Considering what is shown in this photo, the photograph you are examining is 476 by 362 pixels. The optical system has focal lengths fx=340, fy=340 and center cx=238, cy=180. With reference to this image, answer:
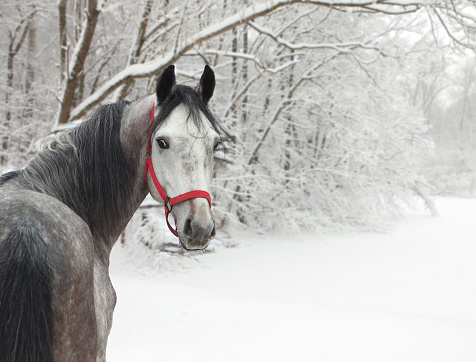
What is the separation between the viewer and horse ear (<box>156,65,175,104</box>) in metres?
1.49

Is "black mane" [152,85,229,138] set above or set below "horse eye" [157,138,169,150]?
above

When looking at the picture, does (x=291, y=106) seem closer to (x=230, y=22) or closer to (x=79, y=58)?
(x=230, y=22)

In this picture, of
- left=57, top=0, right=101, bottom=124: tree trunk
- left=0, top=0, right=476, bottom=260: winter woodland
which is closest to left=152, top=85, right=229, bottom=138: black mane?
left=57, top=0, right=101, bottom=124: tree trunk

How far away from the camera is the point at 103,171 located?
5.16 feet

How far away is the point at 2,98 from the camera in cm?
1071

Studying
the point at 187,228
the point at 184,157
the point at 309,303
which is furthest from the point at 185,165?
the point at 309,303

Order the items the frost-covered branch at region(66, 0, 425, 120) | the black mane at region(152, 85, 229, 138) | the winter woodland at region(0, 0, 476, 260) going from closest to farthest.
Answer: the black mane at region(152, 85, 229, 138), the frost-covered branch at region(66, 0, 425, 120), the winter woodland at region(0, 0, 476, 260)

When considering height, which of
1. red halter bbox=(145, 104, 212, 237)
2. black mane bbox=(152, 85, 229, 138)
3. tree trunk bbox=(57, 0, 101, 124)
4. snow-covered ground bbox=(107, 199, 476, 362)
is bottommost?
snow-covered ground bbox=(107, 199, 476, 362)

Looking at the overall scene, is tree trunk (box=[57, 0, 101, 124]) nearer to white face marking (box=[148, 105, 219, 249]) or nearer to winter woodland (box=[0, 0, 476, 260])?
winter woodland (box=[0, 0, 476, 260])

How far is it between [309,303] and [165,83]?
402 centimetres

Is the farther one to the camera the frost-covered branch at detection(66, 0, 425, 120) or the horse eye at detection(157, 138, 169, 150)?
the frost-covered branch at detection(66, 0, 425, 120)

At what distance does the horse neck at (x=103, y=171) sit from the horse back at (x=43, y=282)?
0.35m


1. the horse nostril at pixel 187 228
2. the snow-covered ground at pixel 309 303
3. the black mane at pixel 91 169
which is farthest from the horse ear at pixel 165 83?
the snow-covered ground at pixel 309 303

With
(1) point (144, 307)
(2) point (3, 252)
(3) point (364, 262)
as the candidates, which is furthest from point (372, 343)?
(3) point (364, 262)
